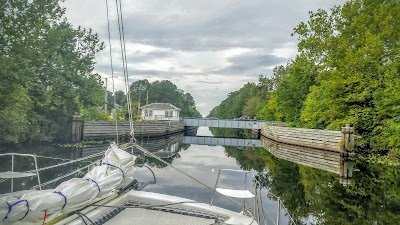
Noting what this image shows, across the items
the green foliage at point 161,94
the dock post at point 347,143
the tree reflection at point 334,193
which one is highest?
the green foliage at point 161,94

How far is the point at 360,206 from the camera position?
7777 mm

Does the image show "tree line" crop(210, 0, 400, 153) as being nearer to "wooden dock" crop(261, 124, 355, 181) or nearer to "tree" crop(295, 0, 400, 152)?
"tree" crop(295, 0, 400, 152)

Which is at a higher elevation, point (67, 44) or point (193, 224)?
point (67, 44)

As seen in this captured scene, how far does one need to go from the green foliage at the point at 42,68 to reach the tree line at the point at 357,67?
1799 cm

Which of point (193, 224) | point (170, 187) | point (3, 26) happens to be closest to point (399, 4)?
point (170, 187)

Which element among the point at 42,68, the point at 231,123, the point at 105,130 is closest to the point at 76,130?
the point at 105,130

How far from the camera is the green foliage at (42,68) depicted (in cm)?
1925

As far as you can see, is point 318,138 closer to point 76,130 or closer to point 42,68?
point 76,130

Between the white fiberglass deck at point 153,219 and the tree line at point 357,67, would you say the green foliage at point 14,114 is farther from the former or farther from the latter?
the tree line at point 357,67

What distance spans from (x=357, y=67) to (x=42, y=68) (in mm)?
20950

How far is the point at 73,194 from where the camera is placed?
3.73 m

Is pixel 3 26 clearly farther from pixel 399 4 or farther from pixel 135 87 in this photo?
pixel 135 87

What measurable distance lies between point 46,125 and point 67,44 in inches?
285

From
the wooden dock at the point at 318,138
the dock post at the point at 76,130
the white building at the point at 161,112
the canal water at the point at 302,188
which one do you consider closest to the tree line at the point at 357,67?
the wooden dock at the point at 318,138
